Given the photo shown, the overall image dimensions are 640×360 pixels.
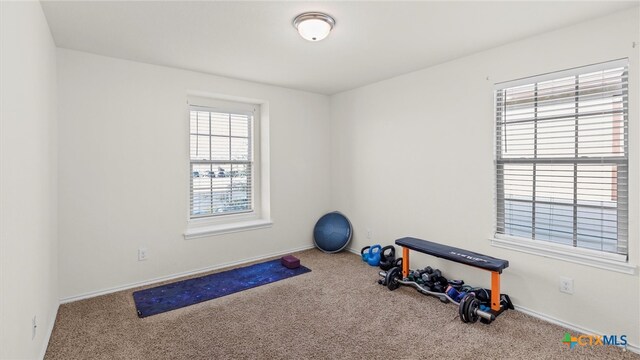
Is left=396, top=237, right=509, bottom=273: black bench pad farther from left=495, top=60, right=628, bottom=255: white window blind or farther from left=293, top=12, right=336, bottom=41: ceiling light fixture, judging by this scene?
left=293, top=12, right=336, bottom=41: ceiling light fixture

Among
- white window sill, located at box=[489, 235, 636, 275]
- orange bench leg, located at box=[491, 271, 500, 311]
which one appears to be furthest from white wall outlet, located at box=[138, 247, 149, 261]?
white window sill, located at box=[489, 235, 636, 275]

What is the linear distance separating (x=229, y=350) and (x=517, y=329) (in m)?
2.24

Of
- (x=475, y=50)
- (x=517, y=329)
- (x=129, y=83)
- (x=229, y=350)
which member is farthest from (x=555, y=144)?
(x=129, y=83)

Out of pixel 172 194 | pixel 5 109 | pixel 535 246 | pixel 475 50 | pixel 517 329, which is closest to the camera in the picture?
pixel 5 109

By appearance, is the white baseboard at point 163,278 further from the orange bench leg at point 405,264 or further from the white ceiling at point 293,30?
the white ceiling at point 293,30

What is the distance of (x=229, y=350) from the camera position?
2225 mm

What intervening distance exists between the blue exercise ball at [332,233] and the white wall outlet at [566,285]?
2572 millimetres

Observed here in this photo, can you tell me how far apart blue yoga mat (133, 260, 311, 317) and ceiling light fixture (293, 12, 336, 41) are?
2565mm

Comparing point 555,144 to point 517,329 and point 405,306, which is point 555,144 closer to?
point 517,329

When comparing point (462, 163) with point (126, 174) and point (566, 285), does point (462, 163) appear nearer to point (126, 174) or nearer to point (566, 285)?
point (566, 285)

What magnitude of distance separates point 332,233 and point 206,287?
76.0 inches

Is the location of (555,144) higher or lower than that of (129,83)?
lower

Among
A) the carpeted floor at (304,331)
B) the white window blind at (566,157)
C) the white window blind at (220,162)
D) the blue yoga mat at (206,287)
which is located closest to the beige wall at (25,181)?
the carpeted floor at (304,331)

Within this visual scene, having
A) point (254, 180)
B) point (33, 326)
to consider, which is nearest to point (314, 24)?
point (254, 180)
